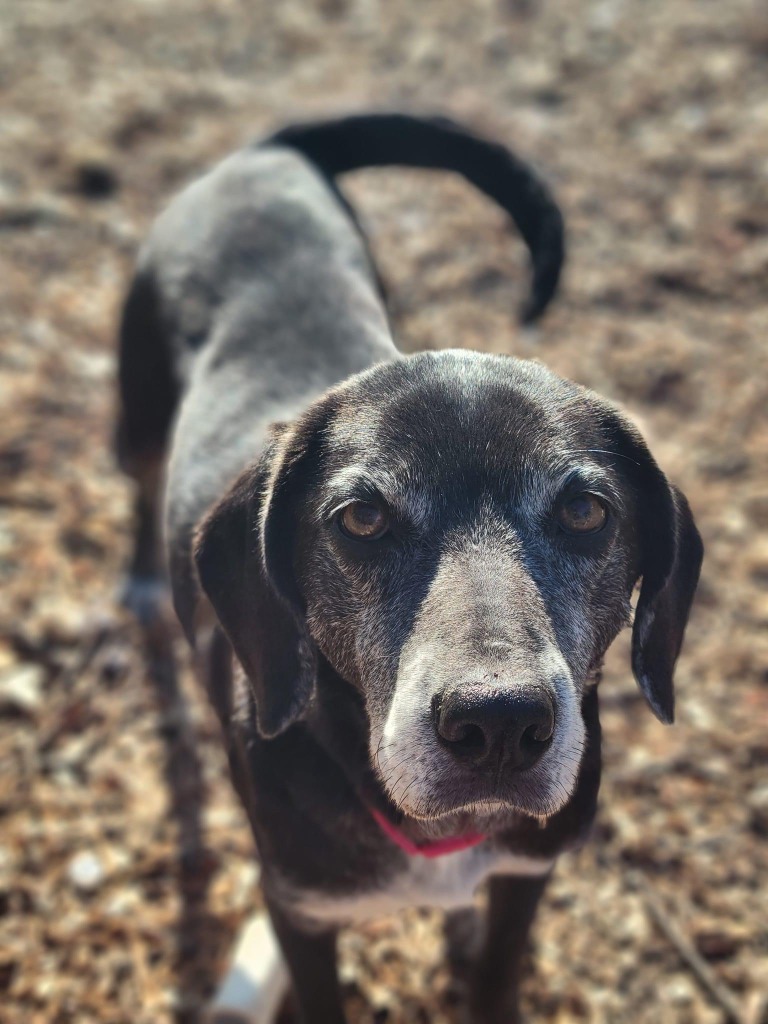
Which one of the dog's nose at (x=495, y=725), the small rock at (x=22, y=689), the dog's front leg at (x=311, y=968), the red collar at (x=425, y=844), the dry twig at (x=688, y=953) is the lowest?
the dry twig at (x=688, y=953)

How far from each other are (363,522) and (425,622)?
0.30 metres

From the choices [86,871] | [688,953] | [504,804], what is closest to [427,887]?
[504,804]

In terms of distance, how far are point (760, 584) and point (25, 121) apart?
5.26 meters

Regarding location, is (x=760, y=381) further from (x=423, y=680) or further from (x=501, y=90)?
(x=423, y=680)

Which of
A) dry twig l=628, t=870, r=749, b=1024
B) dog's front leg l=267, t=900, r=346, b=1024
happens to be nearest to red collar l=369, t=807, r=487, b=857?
dog's front leg l=267, t=900, r=346, b=1024

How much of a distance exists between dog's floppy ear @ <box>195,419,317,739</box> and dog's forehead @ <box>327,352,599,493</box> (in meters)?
0.16

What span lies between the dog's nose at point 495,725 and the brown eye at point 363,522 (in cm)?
46

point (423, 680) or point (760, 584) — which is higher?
point (423, 680)

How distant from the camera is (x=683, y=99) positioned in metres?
6.63

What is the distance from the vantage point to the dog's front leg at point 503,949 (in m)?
2.61

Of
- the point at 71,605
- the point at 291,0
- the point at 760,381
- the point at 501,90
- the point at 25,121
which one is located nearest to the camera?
the point at 71,605

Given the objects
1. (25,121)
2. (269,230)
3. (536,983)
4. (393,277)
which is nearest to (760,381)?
(393,277)

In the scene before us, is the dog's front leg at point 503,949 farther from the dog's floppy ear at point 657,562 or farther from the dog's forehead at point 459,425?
the dog's forehead at point 459,425

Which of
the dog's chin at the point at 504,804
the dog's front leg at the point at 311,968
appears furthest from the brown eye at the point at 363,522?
the dog's front leg at the point at 311,968
